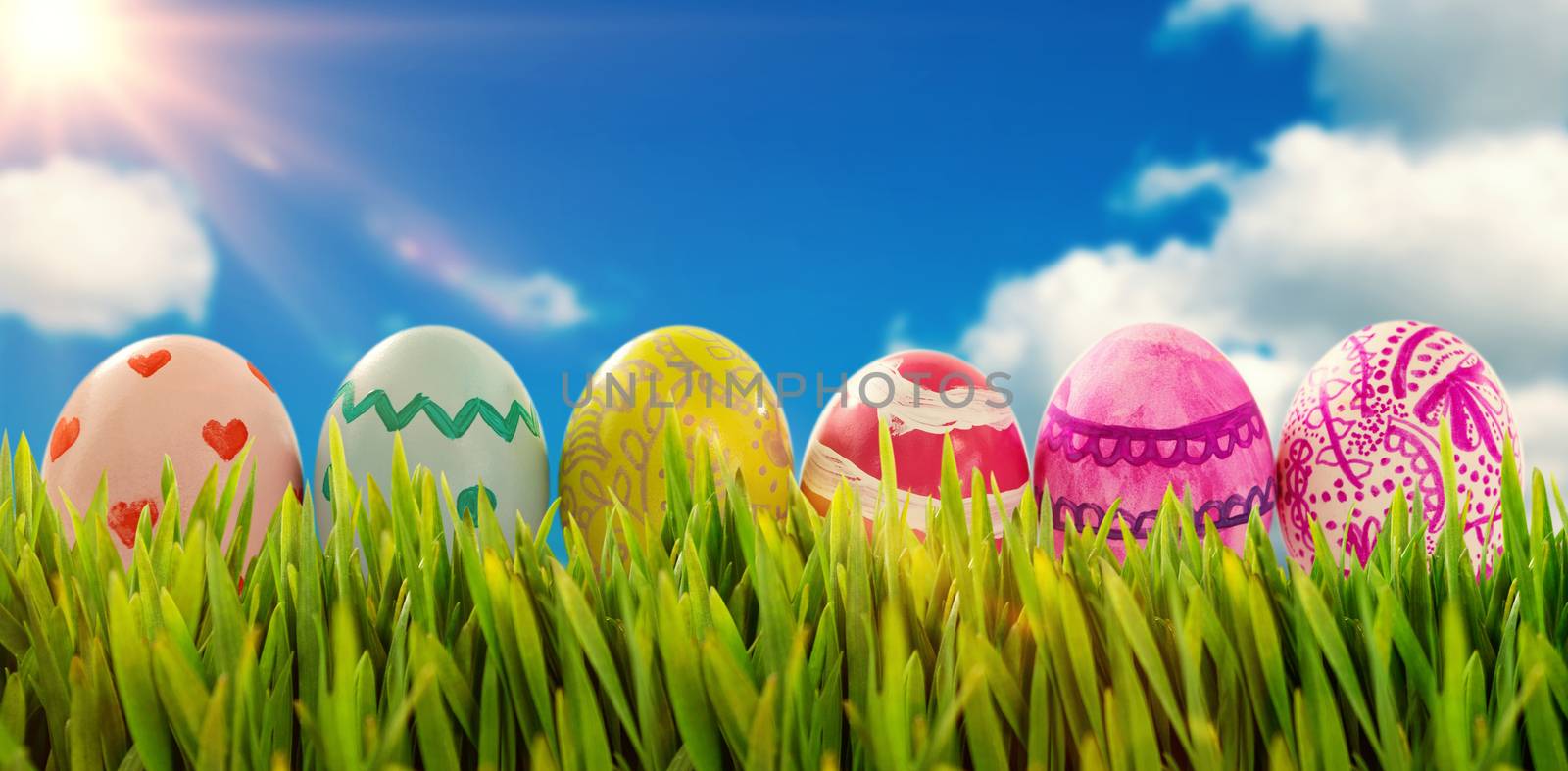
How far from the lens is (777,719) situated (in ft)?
2.22

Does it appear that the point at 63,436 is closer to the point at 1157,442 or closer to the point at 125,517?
the point at 125,517

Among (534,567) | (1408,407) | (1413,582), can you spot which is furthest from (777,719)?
(1408,407)

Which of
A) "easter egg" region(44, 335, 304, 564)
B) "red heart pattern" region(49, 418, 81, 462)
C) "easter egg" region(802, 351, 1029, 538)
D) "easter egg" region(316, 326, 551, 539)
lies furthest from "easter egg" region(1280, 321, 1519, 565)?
"red heart pattern" region(49, 418, 81, 462)

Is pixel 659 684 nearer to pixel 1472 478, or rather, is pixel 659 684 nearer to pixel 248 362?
pixel 248 362

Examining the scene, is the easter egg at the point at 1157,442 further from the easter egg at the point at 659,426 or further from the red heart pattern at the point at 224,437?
the red heart pattern at the point at 224,437

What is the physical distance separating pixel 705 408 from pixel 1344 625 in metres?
0.87

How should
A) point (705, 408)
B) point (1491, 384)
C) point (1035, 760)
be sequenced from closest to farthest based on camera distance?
point (1035, 760)
point (705, 408)
point (1491, 384)

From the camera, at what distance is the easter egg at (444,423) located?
1466 mm

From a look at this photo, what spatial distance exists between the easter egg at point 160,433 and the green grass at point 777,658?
0.64m

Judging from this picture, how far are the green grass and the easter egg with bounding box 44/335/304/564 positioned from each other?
641 millimetres

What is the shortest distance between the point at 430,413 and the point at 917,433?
0.68m

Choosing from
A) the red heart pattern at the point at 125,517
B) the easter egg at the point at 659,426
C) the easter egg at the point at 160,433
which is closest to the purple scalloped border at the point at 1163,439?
the easter egg at the point at 659,426

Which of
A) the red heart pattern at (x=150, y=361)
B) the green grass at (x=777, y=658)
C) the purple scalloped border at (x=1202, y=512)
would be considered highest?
the red heart pattern at (x=150, y=361)

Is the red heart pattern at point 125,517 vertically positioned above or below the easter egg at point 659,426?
below
